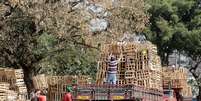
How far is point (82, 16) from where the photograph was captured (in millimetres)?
34312

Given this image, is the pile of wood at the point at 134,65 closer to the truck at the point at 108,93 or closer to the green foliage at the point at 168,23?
the truck at the point at 108,93

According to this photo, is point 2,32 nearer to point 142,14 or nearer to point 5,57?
point 5,57

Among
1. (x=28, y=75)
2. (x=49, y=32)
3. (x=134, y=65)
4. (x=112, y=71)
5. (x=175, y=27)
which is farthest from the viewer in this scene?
(x=175, y=27)

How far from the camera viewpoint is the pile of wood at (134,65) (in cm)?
2495

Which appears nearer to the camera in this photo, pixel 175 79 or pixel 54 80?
pixel 175 79

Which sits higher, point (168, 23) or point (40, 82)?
point (168, 23)

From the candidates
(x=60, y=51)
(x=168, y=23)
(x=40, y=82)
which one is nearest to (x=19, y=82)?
(x=40, y=82)

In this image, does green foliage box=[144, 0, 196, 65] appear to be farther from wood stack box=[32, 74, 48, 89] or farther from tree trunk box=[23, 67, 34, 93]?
wood stack box=[32, 74, 48, 89]

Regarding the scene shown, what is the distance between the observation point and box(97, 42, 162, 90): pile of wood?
25.0 m

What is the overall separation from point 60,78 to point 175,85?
7.44 metres

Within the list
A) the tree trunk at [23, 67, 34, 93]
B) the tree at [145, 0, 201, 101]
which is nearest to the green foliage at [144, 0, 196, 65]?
the tree at [145, 0, 201, 101]

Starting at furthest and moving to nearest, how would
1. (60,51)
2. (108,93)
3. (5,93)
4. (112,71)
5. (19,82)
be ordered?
(60,51) < (19,82) < (5,93) < (112,71) < (108,93)

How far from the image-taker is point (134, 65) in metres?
24.9

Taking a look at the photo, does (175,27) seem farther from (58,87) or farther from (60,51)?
(58,87)
